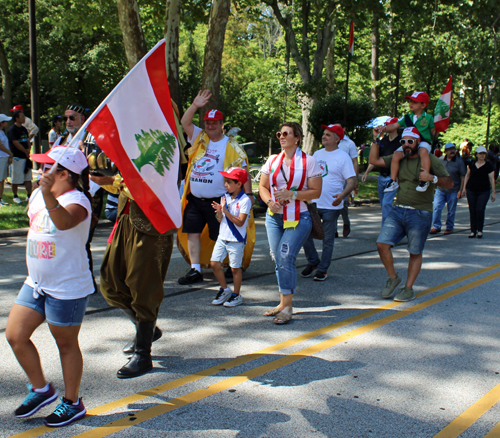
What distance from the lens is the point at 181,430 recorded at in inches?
131

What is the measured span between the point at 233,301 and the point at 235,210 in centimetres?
96

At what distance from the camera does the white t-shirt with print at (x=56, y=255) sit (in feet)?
10.5

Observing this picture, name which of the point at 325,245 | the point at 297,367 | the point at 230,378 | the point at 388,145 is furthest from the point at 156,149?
the point at 388,145

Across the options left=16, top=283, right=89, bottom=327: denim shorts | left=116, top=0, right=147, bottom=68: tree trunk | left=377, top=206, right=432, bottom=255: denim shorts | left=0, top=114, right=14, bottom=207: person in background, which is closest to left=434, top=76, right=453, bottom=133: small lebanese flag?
left=377, top=206, right=432, bottom=255: denim shorts

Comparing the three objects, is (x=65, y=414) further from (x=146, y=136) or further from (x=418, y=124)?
(x=418, y=124)

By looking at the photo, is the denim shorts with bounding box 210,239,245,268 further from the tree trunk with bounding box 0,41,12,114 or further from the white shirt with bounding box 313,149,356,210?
the tree trunk with bounding box 0,41,12,114

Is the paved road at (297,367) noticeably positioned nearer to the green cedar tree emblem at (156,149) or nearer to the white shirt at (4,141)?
the green cedar tree emblem at (156,149)

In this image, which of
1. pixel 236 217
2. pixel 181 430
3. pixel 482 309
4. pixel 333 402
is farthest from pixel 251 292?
pixel 181 430

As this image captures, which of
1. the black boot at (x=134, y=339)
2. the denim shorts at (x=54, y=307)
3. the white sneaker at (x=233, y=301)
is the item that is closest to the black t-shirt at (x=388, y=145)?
the white sneaker at (x=233, y=301)

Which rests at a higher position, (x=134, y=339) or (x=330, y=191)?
(x=330, y=191)

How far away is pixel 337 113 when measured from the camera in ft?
73.9

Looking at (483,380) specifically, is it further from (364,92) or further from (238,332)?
(364,92)

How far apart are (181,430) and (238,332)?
187 cm

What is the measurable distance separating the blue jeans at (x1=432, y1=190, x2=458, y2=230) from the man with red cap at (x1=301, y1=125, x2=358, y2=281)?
4.53m
